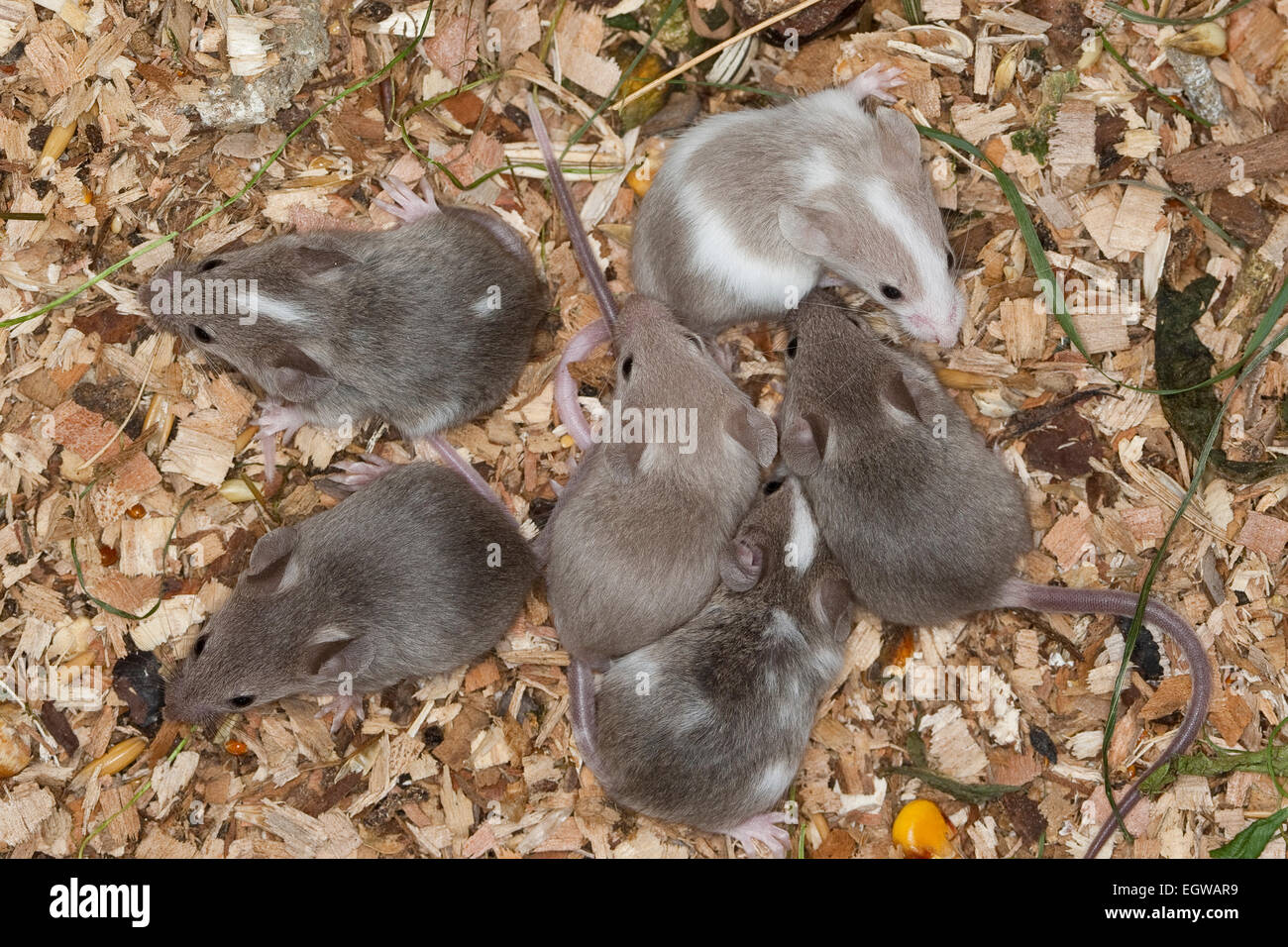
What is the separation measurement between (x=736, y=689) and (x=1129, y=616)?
1939 mm

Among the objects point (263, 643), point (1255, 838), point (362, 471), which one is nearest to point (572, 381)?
point (362, 471)

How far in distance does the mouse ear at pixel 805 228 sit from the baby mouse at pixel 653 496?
0.67 meters

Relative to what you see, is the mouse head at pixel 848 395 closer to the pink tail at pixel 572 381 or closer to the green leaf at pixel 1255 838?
the pink tail at pixel 572 381

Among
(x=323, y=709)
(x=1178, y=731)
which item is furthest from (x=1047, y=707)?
(x=323, y=709)

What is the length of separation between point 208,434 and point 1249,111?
5.50m

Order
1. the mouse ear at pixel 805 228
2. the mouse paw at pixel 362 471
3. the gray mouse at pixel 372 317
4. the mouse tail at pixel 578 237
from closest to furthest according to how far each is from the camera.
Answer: the mouse ear at pixel 805 228 → the gray mouse at pixel 372 317 → the mouse tail at pixel 578 237 → the mouse paw at pixel 362 471

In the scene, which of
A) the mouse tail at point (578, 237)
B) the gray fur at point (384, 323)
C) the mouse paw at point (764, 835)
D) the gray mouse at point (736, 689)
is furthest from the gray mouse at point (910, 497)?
the gray fur at point (384, 323)

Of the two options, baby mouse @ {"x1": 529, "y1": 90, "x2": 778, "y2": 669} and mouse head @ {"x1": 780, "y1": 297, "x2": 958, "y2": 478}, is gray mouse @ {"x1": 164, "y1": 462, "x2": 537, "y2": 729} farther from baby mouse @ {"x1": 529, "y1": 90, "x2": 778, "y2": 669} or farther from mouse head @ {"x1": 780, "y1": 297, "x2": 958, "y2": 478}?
mouse head @ {"x1": 780, "y1": 297, "x2": 958, "y2": 478}

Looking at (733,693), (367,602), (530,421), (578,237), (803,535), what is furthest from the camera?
(530,421)

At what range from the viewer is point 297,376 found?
5.19 metres

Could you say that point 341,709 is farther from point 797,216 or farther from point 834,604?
point 797,216

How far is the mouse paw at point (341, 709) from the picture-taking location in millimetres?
5316

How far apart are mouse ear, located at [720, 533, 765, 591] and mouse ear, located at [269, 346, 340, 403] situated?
2.11 meters

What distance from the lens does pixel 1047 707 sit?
5.26 meters
